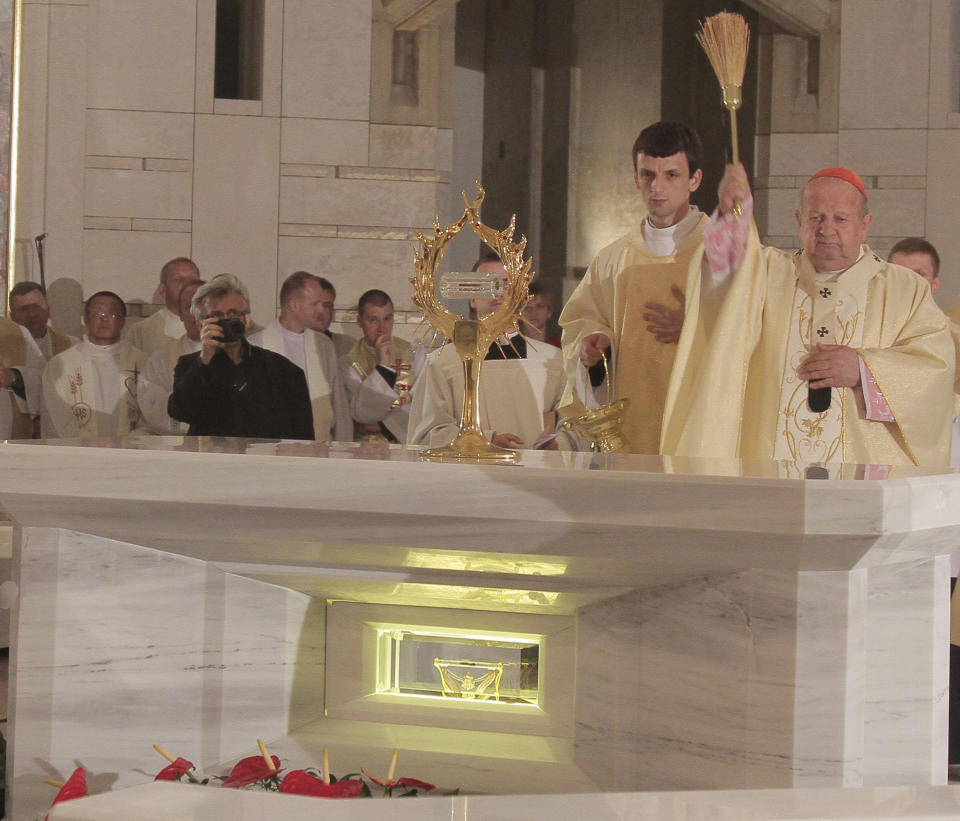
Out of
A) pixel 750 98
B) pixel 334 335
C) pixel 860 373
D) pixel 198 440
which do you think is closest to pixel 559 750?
pixel 198 440

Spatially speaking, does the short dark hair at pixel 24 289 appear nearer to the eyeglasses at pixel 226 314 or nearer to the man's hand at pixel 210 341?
the eyeglasses at pixel 226 314

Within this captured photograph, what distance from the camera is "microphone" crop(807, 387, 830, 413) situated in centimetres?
408

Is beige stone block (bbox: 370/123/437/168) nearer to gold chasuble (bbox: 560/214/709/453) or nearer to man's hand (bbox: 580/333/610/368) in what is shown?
gold chasuble (bbox: 560/214/709/453)

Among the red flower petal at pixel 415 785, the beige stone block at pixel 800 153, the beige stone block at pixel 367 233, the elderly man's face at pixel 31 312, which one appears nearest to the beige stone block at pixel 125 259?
the elderly man's face at pixel 31 312

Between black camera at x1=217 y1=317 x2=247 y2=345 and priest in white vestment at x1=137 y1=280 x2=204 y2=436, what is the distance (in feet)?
4.85

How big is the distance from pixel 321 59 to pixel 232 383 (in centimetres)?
415

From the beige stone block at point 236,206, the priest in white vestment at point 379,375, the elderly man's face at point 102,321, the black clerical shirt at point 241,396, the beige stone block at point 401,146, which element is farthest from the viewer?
the beige stone block at point 401,146

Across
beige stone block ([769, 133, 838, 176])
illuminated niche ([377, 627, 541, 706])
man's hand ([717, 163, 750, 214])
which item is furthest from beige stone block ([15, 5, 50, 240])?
illuminated niche ([377, 627, 541, 706])

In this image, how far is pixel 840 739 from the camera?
2.47 metres

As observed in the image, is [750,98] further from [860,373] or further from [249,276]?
[860,373]

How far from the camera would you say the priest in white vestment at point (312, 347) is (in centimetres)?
680

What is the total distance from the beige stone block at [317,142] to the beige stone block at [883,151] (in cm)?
335

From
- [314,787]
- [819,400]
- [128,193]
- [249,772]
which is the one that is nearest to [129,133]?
[128,193]

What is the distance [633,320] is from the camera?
435 cm
